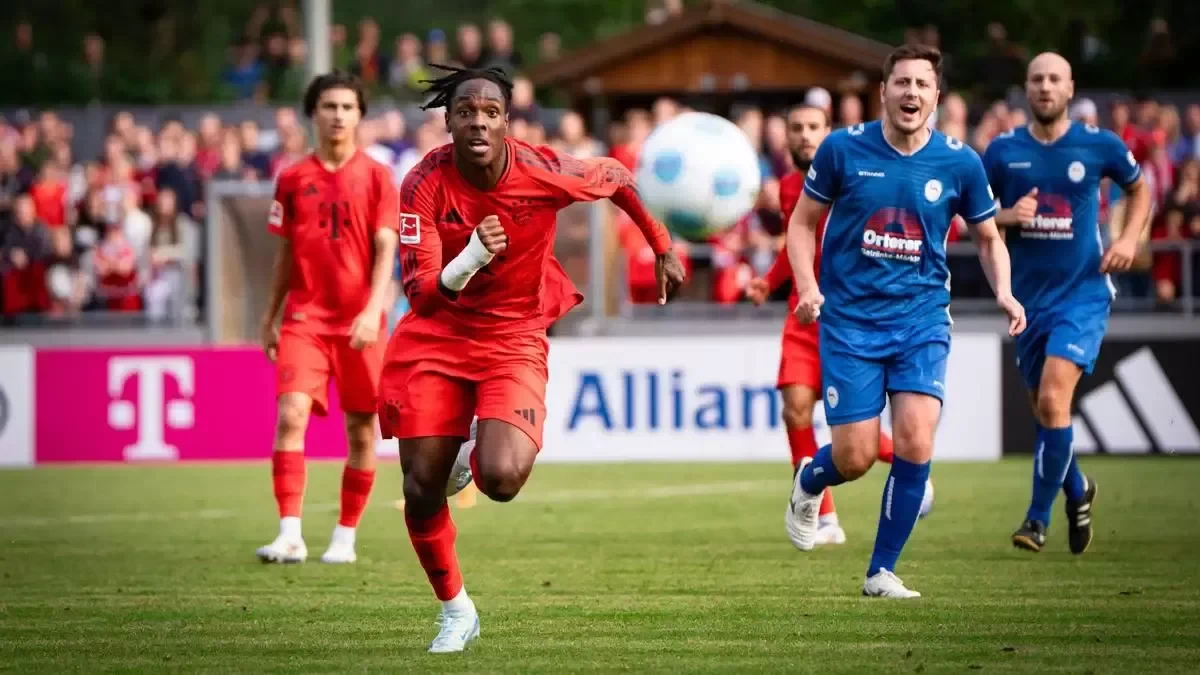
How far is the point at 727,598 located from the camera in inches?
364

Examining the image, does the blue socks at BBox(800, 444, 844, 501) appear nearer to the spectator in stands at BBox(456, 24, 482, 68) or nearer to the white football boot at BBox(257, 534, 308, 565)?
the white football boot at BBox(257, 534, 308, 565)

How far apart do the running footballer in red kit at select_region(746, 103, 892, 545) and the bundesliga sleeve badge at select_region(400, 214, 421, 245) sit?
13.0 ft

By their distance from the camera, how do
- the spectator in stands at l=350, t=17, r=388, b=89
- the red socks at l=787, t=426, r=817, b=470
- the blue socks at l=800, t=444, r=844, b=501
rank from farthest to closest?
the spectator in stands at l=350, t=17, r=388, b=89 < the red socks at l=787, t=426, r=817, b=470 < the blue socks at l=800, t=444, r=844, b=501

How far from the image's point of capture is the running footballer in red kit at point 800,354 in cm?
1141

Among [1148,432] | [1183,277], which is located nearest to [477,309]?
[1148,432]

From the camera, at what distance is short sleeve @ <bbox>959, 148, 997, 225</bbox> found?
9.11m

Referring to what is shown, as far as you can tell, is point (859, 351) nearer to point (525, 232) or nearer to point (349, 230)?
point (525, 232)

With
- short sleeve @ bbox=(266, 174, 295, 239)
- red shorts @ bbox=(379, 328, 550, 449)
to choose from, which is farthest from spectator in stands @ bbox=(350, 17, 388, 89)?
red shorts @ bbox=(379, 328, 550, 449)

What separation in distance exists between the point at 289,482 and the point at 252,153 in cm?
1181

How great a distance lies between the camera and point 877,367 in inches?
359

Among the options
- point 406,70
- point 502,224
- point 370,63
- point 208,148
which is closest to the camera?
point 502,224

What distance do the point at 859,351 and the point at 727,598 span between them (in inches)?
50.2

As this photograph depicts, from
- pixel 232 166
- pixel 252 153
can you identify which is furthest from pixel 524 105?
pixel 232 166

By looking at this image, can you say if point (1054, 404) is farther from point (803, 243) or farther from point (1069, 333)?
point (803, 243)
